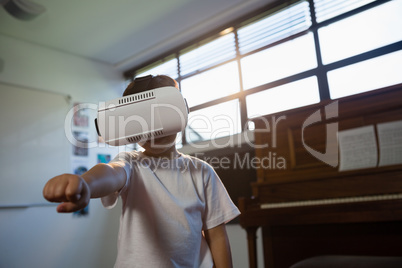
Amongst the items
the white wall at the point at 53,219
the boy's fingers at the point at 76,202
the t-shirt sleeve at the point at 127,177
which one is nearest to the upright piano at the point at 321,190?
the t-shirt sleeve at the point at 127,177

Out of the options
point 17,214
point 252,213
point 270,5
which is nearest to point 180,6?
point 270,5

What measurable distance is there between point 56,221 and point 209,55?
2.46m

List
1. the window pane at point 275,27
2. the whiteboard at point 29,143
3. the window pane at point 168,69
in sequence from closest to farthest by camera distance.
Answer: the window pane at point 275,27 → the whiteboard at point 29,143 → the window pane at point 168,69

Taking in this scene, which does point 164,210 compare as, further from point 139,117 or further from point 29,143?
point 29,143

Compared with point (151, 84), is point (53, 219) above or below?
below

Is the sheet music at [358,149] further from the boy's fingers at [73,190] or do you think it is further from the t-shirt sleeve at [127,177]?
the boy's fingers at [73,190]

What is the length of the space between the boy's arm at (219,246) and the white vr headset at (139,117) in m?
0.39

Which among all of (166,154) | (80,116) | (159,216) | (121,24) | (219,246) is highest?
(121,24)

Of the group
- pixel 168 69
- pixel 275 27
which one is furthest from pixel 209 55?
pixel 275 27

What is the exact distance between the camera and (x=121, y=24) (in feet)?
11.6

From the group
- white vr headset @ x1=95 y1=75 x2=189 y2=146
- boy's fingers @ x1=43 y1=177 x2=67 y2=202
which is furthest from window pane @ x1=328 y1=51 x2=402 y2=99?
boy's fingers @ x1=43 y1=177 x2=67 y2=202

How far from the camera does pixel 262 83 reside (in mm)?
3221

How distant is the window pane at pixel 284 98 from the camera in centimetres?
289

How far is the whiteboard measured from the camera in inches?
129
